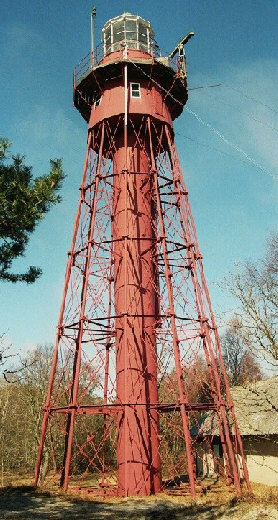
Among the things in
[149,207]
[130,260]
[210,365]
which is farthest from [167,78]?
[210,365]

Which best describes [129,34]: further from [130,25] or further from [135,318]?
[135,318]

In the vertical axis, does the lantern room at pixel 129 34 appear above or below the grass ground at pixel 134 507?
above

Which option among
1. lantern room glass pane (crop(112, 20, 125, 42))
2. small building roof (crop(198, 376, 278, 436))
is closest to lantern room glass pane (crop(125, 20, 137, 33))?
lantern room glass pane (crop(112, 20, 125, 42))

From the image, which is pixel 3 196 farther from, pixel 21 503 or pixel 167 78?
pixel 167 78

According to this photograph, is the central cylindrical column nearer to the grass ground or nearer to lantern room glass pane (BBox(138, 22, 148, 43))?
the grass ground

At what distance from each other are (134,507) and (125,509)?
36cm

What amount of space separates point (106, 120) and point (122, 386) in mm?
11020

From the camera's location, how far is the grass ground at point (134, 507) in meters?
12.1

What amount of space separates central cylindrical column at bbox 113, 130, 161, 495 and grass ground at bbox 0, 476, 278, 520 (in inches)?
46.0

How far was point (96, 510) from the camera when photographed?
1328 centimetres

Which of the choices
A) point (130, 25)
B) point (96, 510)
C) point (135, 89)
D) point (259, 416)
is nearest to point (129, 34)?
point (130, 25)

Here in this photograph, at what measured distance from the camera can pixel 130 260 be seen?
1762cm

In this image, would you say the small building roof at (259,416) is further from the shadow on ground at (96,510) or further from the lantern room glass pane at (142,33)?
the lantern room glass pane at (142,33)

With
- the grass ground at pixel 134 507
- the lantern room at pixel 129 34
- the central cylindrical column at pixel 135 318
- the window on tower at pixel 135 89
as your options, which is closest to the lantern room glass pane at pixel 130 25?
the lantern room at pixel 129 34
